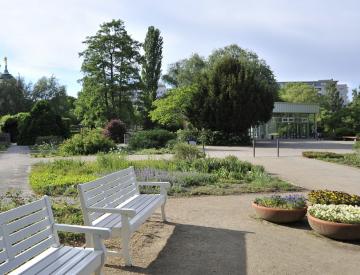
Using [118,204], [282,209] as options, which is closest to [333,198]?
[282,209]

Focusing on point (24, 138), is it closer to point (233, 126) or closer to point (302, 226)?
point (233, 126)

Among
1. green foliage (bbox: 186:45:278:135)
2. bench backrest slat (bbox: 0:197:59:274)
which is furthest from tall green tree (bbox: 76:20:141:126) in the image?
bench backrest slat (bbox: 0:197:59:274)

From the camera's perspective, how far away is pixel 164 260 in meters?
5.80

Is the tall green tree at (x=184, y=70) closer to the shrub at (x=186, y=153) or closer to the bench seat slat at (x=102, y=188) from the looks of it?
the shrub at (x=186, y=153)

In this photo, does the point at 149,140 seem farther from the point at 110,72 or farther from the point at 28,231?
the point at 28,231

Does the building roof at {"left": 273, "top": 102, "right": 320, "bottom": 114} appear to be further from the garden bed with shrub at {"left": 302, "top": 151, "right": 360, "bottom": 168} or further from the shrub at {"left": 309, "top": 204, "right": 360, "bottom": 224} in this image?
the shrub at {"left": 309, "top": 204, "right": 360, "bottom": 224}

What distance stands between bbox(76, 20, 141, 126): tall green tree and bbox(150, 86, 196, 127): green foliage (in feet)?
21.5

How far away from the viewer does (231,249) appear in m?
6.31

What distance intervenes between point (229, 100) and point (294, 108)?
64.9 ft

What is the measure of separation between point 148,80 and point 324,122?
23.0 metres

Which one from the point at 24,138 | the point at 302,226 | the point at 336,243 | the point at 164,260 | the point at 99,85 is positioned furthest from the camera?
the point at 99,85

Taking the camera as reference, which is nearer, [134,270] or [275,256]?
[134,270]

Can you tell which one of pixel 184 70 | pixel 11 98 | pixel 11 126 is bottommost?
pixel 11 126

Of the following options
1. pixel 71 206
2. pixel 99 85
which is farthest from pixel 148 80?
pixel 71 206
